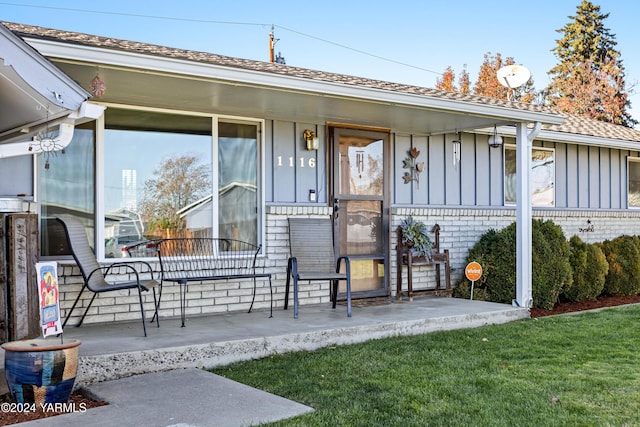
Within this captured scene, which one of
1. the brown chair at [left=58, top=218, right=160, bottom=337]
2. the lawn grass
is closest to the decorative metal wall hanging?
the lawn grass

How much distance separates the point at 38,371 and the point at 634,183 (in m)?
10.4

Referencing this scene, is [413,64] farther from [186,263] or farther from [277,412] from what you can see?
[277,412]

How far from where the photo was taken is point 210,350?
4.66m

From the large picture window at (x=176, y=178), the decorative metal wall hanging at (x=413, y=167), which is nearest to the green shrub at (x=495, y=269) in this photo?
the decorative metal wall hanging at (x=413, y=167)

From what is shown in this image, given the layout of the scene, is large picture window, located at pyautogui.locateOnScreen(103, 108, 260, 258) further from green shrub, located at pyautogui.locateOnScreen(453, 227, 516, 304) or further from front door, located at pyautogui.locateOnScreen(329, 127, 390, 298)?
green shrub, located at pyautogui.locateOnScreen(453, 227, 516, 304)

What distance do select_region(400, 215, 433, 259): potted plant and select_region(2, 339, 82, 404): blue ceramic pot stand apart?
478 centimetres

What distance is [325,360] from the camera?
480 centimetres

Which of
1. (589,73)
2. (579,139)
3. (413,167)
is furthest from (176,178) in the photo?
(589,73)

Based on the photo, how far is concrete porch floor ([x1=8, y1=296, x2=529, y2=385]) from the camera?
4.33 meters

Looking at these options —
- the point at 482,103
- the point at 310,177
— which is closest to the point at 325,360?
the point at 310,177

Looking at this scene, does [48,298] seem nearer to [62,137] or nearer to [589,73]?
[62,137]

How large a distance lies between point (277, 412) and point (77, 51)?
8.84 ft

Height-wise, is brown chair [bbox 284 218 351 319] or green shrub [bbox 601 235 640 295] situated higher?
brown chair [bbox 284 218 351 319]

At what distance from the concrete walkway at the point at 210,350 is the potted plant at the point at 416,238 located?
0.82 meters
